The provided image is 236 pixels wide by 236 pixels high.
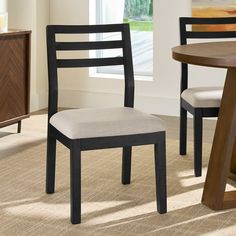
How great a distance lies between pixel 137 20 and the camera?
216 inches

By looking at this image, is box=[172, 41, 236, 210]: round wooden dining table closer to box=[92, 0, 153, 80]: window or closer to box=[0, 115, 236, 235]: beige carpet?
box=[0, 115, 236, 235]: beige carpet

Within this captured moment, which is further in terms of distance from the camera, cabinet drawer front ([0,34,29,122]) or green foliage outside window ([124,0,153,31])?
green foliage outside window ([124,0,153,31])

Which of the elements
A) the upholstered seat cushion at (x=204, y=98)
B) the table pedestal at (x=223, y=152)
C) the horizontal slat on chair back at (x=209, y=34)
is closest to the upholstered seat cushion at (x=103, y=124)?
the table pedestal at (x=223, y=152)

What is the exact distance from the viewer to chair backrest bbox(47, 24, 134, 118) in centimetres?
302

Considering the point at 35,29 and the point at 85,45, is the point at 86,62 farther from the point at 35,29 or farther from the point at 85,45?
the point at 35,29

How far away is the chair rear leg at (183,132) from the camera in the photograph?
389cm

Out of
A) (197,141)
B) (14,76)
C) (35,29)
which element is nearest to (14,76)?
(14,76)

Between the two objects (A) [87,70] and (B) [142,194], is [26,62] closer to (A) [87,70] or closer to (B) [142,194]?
(A) [87,70]

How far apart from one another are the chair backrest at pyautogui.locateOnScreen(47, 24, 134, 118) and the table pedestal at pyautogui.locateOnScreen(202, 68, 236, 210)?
518 millimetres

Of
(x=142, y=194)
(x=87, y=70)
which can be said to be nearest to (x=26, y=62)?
(x=87, y=70)

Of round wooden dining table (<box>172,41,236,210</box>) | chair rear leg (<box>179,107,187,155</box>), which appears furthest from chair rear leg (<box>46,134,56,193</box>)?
chair rear leg (<box>179,107,187,155</box>)

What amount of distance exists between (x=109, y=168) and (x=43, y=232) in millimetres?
1049

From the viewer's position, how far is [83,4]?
545 cm

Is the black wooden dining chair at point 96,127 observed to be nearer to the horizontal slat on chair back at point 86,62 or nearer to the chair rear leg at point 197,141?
the horizontal slat on chair back at point 86,62
